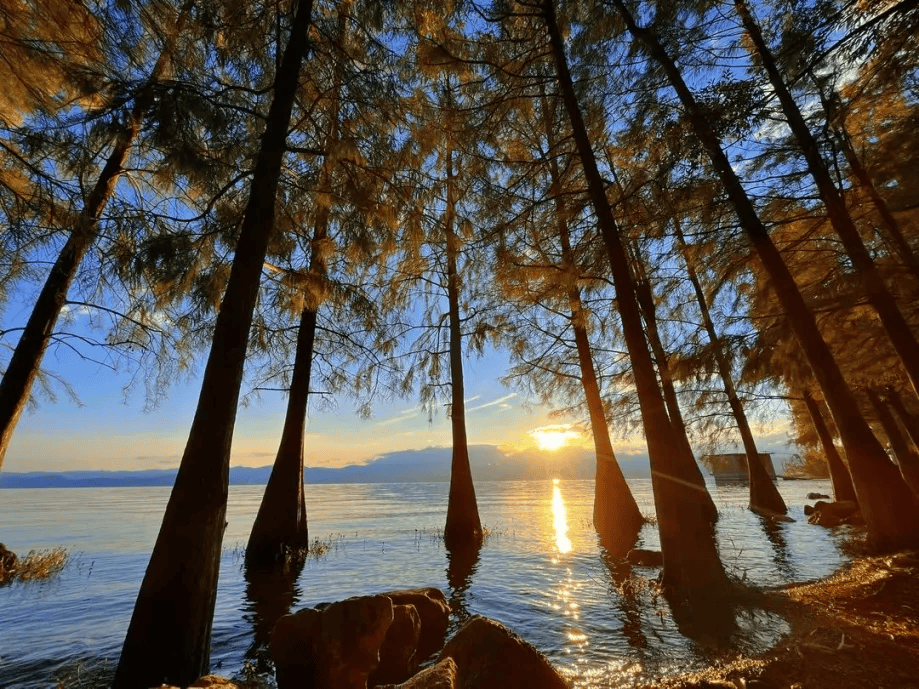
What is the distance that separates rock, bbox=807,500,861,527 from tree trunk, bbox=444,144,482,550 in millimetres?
10243

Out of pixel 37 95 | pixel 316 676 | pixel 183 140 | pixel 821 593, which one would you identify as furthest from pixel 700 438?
pixel 37 95

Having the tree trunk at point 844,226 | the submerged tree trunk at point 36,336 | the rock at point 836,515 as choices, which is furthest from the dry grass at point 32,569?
the rock at point 836,515

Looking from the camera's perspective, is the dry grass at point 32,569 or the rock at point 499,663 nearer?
the rock at point 499,663

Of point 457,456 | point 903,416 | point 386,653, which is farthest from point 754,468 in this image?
point 386,653

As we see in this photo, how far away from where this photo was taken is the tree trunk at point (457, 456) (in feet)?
38.8

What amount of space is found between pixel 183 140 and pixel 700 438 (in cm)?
1728

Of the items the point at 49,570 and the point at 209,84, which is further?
the point at 49,570

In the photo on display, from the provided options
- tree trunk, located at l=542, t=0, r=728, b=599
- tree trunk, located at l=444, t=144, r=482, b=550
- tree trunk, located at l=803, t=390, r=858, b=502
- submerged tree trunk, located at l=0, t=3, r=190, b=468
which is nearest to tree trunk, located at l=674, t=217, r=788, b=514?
tree trunk, located at l=803, t=390, r=858, b=502

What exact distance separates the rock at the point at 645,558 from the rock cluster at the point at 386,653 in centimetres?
558

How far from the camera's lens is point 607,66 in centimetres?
809

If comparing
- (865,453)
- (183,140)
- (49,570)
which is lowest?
(49,570)

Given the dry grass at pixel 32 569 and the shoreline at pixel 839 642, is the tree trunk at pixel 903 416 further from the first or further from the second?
the dry grass at pixel 32 569

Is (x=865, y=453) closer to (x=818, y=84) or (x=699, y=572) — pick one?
(x=699, y=572)

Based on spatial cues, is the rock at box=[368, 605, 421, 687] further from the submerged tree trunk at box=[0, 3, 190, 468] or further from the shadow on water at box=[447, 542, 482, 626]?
the submerged tree trunk at box=[0, 3, 190, 468]
